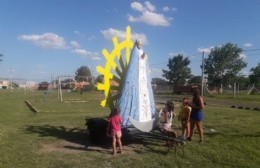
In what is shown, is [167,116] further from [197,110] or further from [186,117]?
[197,110]

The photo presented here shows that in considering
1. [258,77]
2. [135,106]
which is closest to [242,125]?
[135,106]

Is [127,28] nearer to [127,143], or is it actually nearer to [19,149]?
[127,143]

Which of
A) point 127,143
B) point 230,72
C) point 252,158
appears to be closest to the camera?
point 252,158

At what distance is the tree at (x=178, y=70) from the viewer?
73.1 meters

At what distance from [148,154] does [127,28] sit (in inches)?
180

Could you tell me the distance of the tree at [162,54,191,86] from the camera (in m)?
73.1

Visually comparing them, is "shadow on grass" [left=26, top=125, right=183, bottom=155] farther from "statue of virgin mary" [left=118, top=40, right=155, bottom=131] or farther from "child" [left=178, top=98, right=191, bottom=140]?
"child" [left=178, top=98, right=191, bottom=140]

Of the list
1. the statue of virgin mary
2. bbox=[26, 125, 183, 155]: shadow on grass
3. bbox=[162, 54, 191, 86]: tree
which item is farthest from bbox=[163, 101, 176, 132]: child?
bbox=[162, 54, 191, 86]: tree

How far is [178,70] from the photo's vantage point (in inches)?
2881

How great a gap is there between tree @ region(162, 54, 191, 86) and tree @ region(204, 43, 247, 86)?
851 centimetres

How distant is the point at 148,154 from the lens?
884 centimetres

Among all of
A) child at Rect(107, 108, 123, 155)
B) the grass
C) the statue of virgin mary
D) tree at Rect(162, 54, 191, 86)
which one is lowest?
the grass

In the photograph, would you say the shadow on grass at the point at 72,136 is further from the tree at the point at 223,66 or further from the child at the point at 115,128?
the tree at the point at 223,66

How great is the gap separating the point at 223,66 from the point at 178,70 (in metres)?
12.4
